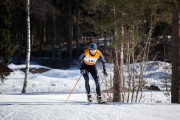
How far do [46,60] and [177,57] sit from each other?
37.0 meters

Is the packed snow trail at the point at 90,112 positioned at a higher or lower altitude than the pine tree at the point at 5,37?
lower

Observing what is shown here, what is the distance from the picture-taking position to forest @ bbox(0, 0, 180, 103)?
11289 millimetres

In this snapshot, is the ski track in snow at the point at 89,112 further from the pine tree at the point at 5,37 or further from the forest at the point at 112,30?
the pine tree at the point at 5,37

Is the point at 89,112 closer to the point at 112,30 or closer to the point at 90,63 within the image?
the point at 90,63

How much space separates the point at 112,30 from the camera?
14.9 metres

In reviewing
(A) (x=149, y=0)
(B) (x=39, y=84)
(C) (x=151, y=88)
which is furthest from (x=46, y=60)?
(A) (x=149, y=0)

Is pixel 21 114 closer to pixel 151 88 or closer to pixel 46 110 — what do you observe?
pixel 46 110

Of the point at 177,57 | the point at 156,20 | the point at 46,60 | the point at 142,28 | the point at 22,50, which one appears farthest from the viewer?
the point at 22,50

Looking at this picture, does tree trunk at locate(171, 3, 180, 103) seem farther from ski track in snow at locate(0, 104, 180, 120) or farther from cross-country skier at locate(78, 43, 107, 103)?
cross-country skier at locate(78, 43, 107, 103)

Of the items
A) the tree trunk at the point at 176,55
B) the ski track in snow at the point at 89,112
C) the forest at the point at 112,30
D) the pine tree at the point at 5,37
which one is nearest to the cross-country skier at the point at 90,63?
the forest at the point at 112,30

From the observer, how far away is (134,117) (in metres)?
8.55

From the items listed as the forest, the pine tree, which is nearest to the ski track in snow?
the forest

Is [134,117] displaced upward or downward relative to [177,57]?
downward

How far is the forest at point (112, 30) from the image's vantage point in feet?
37.0
